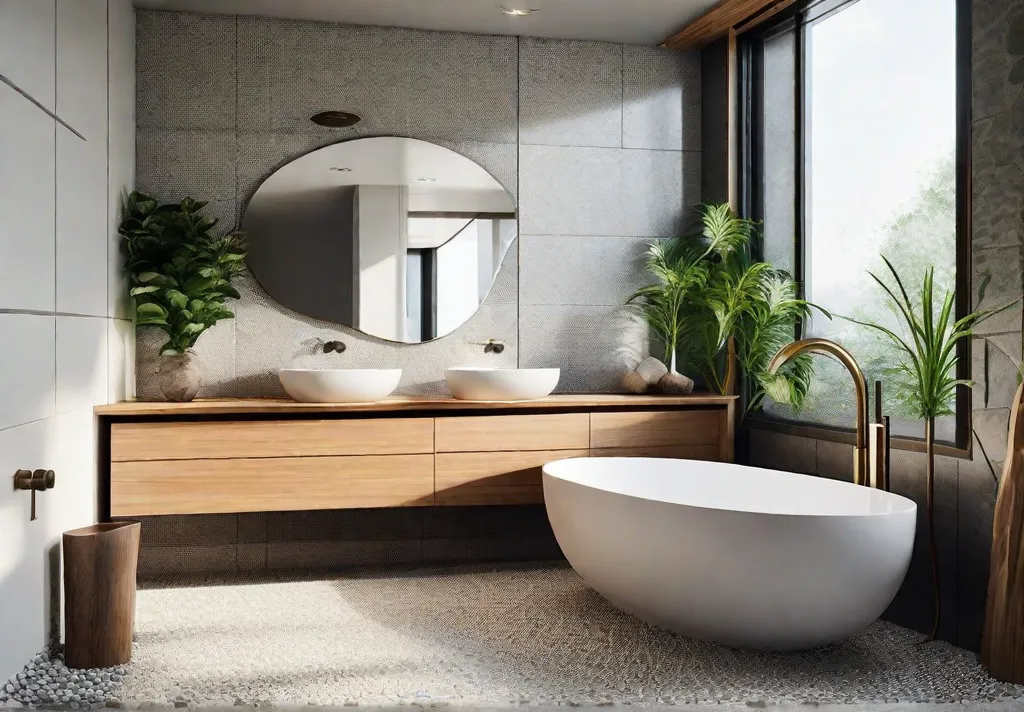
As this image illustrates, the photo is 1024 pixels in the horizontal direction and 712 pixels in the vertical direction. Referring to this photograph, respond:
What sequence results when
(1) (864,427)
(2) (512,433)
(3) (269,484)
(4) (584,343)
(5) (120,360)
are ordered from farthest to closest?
(4) (584,343), (2) (512,433), (5) (120,360), (3) (269,484), (1) (864,427)

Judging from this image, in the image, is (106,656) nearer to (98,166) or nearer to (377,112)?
(98,166)

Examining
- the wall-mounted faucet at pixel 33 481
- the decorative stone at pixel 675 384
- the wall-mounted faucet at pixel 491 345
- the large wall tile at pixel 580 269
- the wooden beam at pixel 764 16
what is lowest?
the wall-mounted faucet at pixel 33 481

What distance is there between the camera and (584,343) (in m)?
4.18

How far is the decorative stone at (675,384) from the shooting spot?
3885 millimetres

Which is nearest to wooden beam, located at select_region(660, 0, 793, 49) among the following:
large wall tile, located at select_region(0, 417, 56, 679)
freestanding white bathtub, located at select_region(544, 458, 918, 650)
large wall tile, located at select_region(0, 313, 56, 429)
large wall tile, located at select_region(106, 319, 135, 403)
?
freestanding white bathtub, located at select_region(544, 458, 918, 650)

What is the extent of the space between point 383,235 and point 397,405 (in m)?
0.91

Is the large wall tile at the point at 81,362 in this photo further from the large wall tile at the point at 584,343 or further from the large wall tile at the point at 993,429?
the large wall tile at the point at 993,429

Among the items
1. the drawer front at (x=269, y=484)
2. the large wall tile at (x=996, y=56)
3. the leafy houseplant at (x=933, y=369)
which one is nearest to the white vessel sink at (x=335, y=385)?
the drawer front at (x=269, y=484)

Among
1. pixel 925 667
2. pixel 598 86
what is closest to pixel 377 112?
pixel 598 86

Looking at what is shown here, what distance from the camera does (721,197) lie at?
13.5 feet

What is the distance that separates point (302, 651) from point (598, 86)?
2867 millimetres

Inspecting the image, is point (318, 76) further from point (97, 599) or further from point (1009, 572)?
point (1009, 572)

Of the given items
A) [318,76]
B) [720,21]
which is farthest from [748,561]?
[318,76]

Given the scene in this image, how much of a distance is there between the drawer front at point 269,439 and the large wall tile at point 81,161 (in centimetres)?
49
